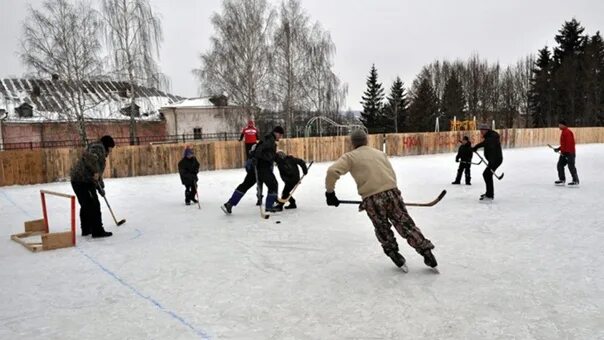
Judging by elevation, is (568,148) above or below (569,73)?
below

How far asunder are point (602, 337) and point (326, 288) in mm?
2202

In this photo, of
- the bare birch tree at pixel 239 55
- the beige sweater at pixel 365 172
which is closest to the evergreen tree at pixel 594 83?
the bare birch tree at pixel 239 55

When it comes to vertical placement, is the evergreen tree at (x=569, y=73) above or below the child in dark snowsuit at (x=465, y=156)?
above

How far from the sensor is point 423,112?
50500mm

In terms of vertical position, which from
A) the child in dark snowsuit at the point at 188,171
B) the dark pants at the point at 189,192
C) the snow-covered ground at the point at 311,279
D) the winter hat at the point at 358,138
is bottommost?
the snow-covered ground at the point at 311,279

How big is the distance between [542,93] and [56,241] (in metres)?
54.6

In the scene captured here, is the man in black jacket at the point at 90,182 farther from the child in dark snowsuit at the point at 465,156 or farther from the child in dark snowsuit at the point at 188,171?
the child in dark snowsuit at the point at 465,156

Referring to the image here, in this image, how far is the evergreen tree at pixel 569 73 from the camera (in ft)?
160

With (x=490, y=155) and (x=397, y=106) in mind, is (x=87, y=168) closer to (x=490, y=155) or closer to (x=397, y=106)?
(x=490, y=155)

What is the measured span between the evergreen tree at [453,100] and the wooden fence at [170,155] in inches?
1058

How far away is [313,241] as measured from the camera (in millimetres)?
6305

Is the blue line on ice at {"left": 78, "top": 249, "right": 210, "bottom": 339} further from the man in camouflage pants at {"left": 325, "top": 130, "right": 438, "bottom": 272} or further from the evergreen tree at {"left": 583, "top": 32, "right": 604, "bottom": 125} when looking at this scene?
the evergreen tree at {"left": 583, "top": 32, "right": 604, "bottom": 125}

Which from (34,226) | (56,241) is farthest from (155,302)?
(34,226)

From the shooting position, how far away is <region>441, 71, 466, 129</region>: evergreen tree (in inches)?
2078
